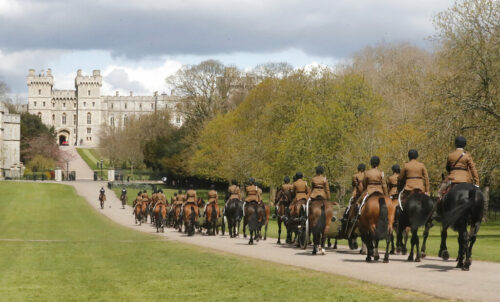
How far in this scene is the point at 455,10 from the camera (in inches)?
1363

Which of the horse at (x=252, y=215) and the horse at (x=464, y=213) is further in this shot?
the horse at (x=252, y=215)

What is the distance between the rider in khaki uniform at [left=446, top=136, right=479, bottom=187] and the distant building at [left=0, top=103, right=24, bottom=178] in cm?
9528

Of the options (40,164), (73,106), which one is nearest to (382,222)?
(40,164)

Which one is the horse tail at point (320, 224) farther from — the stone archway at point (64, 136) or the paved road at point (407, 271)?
the stone archway at point (64, 136)

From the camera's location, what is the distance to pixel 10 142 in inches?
4272

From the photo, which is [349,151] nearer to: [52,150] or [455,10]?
[455,10]

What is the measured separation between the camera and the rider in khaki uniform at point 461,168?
13.5 m

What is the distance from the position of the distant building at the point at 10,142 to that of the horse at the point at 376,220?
93.4m

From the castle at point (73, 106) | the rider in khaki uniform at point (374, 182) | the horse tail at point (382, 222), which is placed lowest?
the horse tail at point (382, 222)

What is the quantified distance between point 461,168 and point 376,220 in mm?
2258

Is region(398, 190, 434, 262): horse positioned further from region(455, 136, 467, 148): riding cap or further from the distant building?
the distant building

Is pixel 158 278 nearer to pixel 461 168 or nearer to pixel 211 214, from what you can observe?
pixel 461 168

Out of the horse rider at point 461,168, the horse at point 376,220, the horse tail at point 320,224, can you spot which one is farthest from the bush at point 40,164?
the horse rider at point 461,168

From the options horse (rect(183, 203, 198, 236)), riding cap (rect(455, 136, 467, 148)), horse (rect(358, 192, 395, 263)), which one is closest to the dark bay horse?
horse (rect(358, 192, 395, 263))
